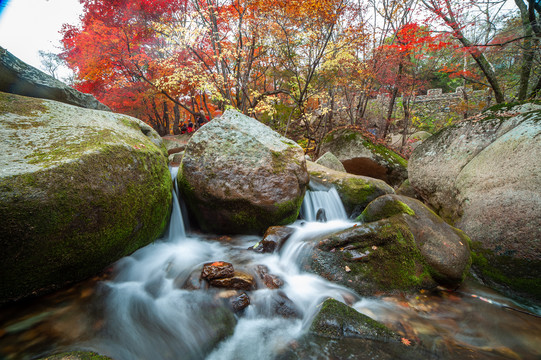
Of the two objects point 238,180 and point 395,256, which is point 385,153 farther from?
point 238,180

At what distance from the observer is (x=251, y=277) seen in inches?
132

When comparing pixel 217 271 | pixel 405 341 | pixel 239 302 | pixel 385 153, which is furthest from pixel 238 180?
pixel 385 153

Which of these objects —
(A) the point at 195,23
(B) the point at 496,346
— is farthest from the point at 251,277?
(A) the point at 195,23

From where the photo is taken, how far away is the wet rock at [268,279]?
3402mm

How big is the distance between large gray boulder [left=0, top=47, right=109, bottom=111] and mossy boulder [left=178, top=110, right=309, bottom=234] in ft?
9.75

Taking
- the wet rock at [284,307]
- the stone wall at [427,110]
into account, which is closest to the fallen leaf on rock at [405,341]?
the wet rock at [284,307]

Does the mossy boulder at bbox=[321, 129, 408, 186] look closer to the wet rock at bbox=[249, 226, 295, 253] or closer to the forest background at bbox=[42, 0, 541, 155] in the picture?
the forest background at bbox=[42, 0, 541, 155]

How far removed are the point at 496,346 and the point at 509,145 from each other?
3.14m

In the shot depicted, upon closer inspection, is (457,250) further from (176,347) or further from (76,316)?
(76,316)

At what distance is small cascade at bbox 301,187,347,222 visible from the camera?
6224mm

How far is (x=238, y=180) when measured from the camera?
465cm

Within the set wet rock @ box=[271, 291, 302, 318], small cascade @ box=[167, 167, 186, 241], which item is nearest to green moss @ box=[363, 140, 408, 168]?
small cascade @ box=[167, 167, 186, 241]

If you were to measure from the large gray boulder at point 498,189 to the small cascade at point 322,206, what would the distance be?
2.18 metres

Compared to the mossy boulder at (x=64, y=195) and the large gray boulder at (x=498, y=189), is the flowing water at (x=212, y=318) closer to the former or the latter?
the mossy boulder at (x=64, y=195)
